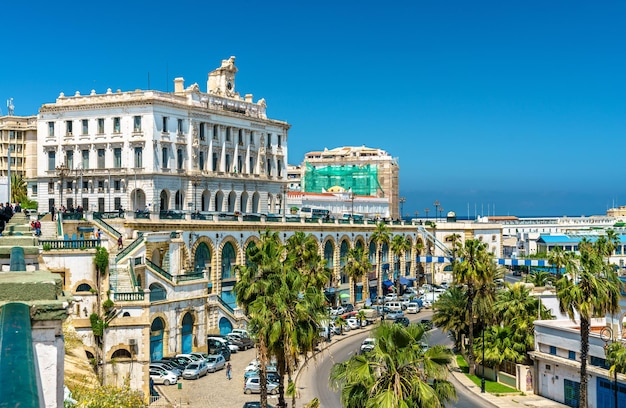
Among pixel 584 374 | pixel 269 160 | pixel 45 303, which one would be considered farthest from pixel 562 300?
pixel 269 160

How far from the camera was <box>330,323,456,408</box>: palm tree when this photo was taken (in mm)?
21094

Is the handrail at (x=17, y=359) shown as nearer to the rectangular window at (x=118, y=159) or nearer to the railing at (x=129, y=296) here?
the railing at (x=129, y=296)

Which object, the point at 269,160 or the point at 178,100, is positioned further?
the point at 269,160

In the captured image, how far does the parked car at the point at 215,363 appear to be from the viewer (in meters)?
54.3

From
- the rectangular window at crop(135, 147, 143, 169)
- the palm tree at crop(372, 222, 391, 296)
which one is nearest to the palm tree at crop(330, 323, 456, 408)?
the rectangular window at crop(135, 147, 143, 169)

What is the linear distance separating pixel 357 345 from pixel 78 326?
28339 mm

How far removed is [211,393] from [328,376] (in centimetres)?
1174

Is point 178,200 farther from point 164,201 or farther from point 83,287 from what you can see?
point 83,287

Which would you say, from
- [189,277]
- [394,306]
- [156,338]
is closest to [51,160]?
[189,277]

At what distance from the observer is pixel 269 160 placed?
98.4 m

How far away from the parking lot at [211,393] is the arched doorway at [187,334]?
4450mm

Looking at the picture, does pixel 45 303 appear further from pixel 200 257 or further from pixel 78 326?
pixel 200 257

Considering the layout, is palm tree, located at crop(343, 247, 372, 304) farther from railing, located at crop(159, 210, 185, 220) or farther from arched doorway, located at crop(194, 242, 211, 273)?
railing, located at crop(159, 210, 185, 220)

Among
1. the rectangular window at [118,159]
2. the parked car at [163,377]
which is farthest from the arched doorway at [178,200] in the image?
the parked car at [163,377]
